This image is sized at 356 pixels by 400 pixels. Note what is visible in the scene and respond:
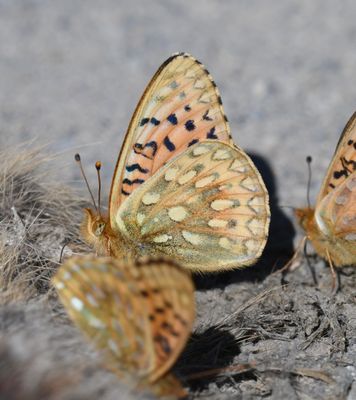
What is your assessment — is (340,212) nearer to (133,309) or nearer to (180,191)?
(180,191)

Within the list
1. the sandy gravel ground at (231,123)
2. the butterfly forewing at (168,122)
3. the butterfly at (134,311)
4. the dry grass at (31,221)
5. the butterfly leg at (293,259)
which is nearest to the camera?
the butterfly at (134,311)

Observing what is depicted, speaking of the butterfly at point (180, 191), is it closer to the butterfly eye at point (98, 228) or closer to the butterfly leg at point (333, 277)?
the butterfly eye at point (98, 228)

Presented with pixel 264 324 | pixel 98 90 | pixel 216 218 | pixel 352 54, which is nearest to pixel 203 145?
pixel 216 218

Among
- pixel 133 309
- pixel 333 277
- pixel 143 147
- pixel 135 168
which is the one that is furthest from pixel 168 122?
pixel 133 309

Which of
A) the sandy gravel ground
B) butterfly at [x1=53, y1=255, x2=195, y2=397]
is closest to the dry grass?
the sandy gravel ground

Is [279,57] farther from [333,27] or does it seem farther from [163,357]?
[163,357]

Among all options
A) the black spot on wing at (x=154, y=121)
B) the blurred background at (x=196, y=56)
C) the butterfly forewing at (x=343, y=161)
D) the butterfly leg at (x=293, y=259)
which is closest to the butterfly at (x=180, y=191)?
the black spot on wing at (x=154, y=121)
